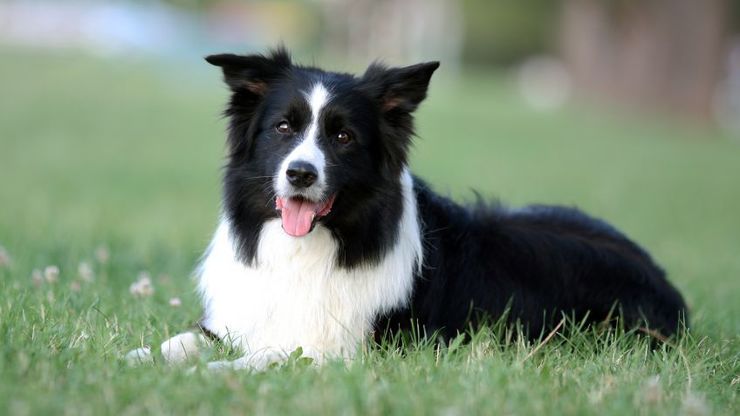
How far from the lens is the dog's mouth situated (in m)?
5.04

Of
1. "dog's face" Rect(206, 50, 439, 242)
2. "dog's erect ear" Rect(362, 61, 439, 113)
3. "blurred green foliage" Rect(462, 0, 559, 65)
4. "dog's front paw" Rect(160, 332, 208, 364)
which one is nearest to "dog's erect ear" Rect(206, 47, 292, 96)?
"dog's face" Rect(206, 50, 439, 242)

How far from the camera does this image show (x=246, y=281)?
5.28 m

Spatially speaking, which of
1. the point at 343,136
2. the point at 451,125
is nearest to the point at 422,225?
the point at 343,136

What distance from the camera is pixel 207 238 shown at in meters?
9.56

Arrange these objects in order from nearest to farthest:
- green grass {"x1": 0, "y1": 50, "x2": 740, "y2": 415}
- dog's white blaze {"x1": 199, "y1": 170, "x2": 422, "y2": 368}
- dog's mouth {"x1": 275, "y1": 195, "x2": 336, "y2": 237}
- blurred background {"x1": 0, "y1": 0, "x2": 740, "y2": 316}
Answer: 1. green grass {"x1": 0, "y1": 50, "x2": 740, "y2": 415}
2. dog's mouth {"x1": 275, "y1": 195, "x2": 336, "y2": 237}
3. dog's white blaze {"x1": 199, "y1": 170, "x2": 422, "y2": 368}
4. blurred background {"x1": 0, "y1": 0, "x2": 740, "y2": 316}

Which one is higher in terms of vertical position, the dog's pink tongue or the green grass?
the dog's pink tongue

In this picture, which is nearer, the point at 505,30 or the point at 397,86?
the point at 397,86

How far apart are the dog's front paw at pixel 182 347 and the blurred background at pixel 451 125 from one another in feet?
4.38

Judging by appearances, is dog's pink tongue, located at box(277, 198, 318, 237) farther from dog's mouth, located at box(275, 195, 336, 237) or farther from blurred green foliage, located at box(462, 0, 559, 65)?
blurred green foliage, located at box(462, 0, 559, 65)

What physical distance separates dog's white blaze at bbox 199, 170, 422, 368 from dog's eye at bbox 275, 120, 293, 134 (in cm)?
52

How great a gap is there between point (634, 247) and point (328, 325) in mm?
2251

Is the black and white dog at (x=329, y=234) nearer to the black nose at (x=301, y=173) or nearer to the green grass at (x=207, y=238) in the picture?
the black nose at (x=301, y=173)

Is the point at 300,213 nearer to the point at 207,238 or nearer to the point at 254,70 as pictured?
the point at 254,70

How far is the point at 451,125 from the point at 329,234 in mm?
23149
